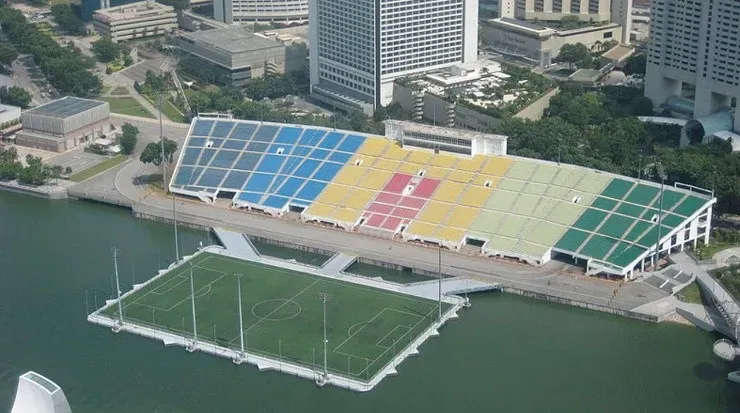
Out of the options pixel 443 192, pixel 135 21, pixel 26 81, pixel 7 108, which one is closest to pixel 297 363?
pixel 443 192

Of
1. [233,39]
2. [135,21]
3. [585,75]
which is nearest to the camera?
[585,75]

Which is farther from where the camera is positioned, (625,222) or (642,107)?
(642,107)

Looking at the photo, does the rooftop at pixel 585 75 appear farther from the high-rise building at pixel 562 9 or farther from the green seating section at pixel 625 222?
the green seating section at pixel 625 222

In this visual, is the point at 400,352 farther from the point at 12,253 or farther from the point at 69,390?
the point at 12,253

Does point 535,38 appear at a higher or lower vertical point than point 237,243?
higher

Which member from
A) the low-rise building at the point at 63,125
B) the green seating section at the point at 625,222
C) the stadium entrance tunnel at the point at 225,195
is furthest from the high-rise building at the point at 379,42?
the green seating section at the point at 625,222

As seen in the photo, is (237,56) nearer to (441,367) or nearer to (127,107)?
(127,107)

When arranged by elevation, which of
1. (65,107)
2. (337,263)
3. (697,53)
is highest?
(697,53)

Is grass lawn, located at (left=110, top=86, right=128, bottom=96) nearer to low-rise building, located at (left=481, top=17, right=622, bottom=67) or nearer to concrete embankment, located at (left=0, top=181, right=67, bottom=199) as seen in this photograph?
concrete embankment, located at (left=0, top=181, right=67, bottom=199)
